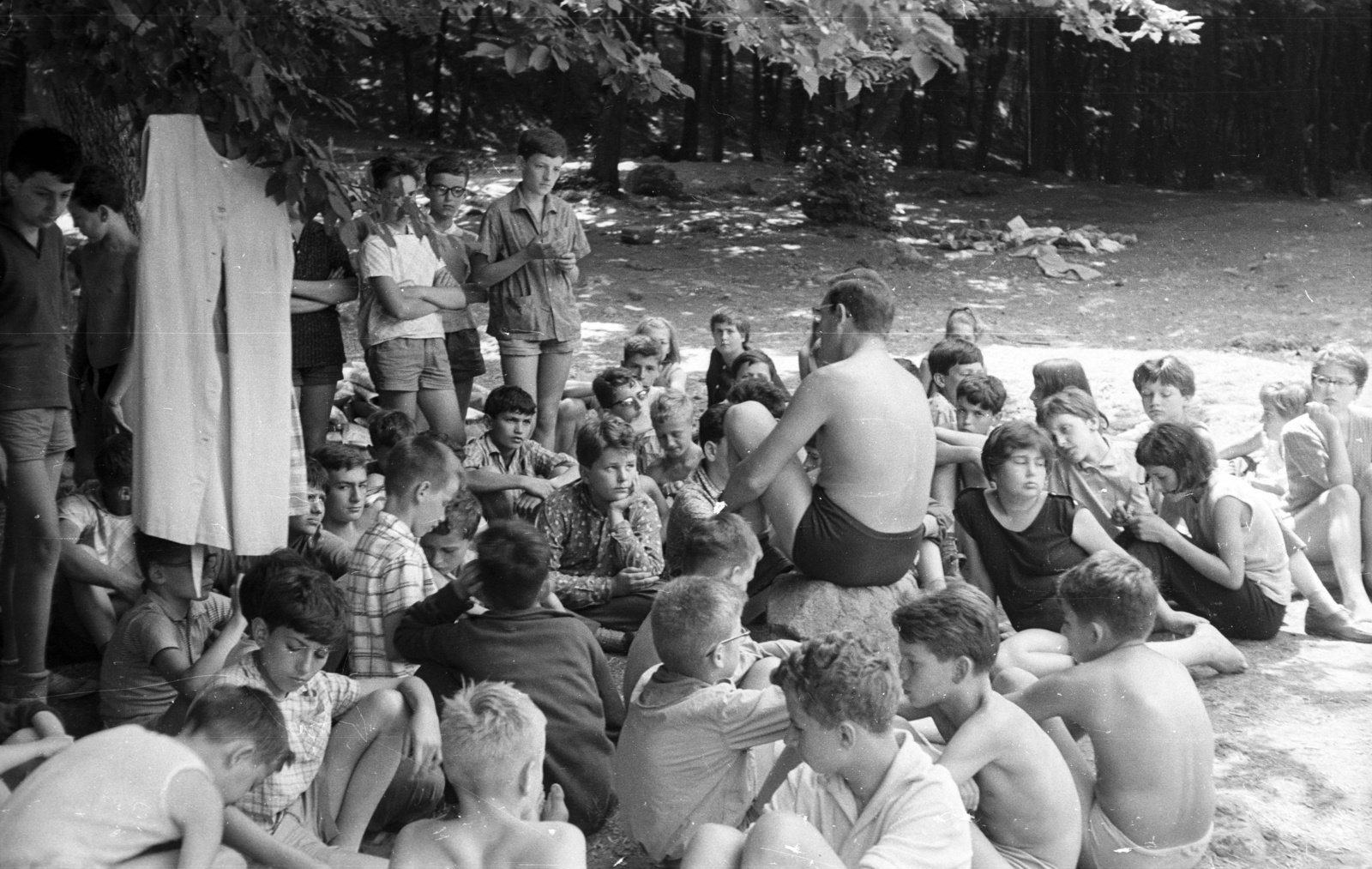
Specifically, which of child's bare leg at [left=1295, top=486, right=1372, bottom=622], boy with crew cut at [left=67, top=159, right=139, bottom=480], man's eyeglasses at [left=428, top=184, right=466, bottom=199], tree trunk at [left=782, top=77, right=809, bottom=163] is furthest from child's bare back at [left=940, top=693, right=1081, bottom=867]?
tree trunk at [left=782, top=77, right=809, bottom=163]

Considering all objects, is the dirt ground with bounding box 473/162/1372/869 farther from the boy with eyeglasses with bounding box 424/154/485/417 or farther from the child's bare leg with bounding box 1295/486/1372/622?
the boy with eyeglasses with bounding box 424/154/485/417

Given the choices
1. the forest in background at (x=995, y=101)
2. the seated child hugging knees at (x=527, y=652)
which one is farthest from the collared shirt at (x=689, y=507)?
the forest in background at (x=995, y=101)

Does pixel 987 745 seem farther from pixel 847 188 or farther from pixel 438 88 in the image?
pixel 438 88

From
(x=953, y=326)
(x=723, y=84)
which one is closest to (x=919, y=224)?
(x=723, y=84)

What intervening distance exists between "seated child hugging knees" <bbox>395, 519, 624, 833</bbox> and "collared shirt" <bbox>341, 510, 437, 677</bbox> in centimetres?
24

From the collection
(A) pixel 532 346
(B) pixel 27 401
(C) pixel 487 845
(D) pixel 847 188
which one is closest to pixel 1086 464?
(A) pixel 532 346

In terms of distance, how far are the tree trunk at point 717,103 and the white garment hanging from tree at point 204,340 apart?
13.2 meters

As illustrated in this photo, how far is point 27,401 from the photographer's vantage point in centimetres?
386

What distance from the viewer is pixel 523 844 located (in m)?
2.63

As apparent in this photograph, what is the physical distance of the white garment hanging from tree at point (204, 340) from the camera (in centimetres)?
376

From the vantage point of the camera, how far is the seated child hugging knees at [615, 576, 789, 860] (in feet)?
10.4

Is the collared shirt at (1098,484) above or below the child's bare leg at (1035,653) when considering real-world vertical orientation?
above

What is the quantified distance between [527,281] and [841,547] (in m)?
2.68

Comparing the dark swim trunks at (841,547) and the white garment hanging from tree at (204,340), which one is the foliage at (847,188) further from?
the white garment hanging from tree at (204,340)
